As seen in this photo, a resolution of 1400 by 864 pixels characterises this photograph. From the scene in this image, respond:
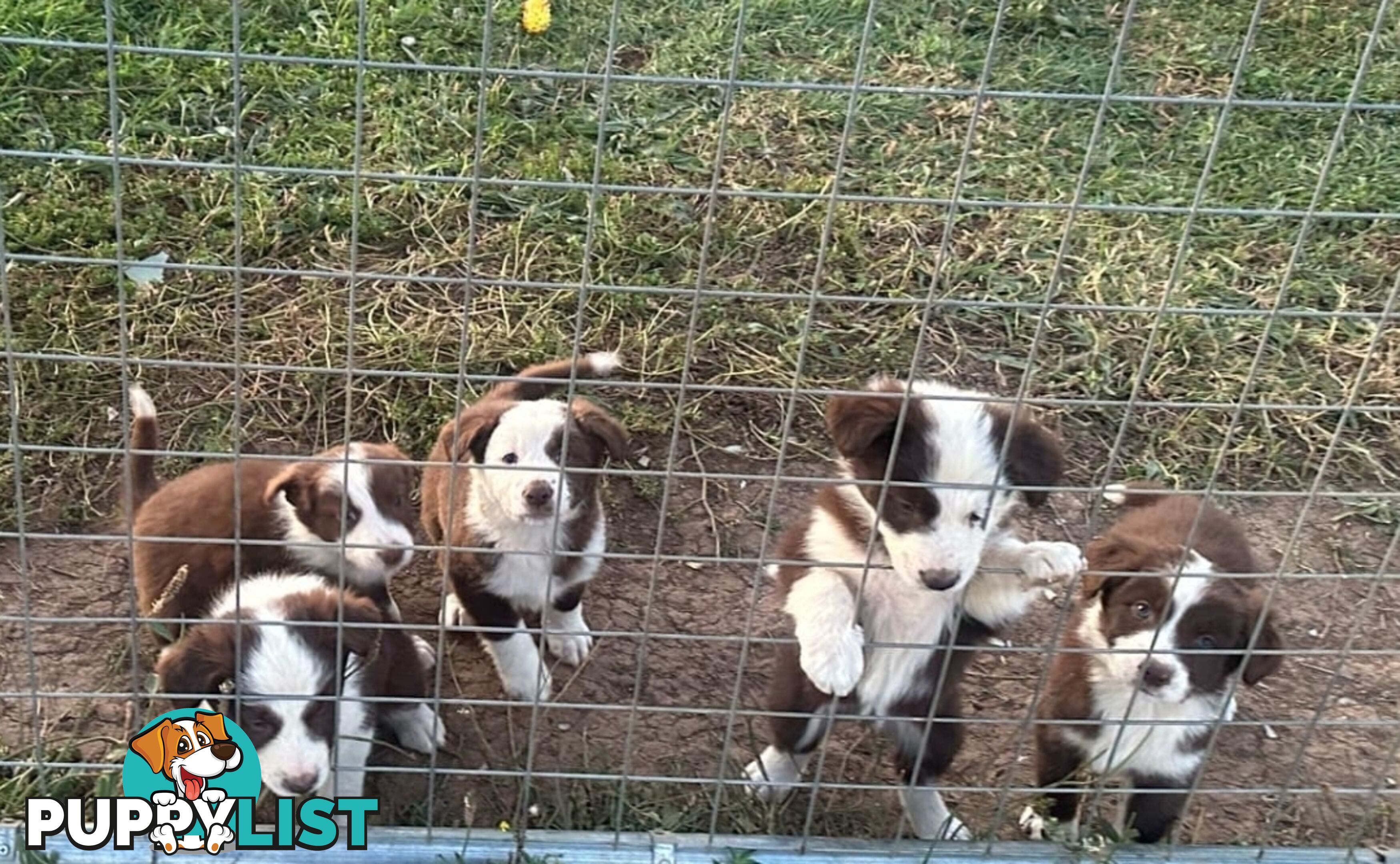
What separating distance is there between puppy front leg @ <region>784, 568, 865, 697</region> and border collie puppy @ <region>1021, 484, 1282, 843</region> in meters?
0.41

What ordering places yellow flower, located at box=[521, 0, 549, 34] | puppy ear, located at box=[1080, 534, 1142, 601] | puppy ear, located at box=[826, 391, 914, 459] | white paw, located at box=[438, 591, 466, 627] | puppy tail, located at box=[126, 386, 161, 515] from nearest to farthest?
puppy ear, located at box=[826, 391, 914, 459]
puppy ear, located at box=[1080, 534, 1142, 601]
puppy tail, located at box=[126, 386, 161, 515]
white paw, located at box=[438, 591, 466, 627]
yellow flower, located at box=[521, 0, 549, 34]

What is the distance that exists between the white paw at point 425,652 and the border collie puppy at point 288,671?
25 centimetres

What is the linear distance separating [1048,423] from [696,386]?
2197 millimetres

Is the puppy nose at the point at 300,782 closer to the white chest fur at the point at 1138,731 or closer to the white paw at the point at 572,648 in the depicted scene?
the white paw at the point at 572,648

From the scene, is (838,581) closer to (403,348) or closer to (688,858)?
(688,858)

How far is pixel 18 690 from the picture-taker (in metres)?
3.28

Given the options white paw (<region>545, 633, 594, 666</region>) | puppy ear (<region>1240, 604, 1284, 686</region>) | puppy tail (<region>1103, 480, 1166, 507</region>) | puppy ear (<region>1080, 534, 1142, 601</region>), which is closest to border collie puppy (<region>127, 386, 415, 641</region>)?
white paw (<region>545, 633, 594, 666</region>)

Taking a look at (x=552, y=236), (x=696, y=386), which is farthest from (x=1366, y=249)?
(x=696, y=386)

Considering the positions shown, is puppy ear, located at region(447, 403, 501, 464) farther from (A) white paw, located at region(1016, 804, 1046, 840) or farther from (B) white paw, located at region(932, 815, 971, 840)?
(A) white paw, located at region(1016, 804, 1046, 840)

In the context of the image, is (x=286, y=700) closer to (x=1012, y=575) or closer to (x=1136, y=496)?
(x=1012, y=575)

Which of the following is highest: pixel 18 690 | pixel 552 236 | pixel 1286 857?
pixel 552 236

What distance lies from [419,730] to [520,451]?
0.64m

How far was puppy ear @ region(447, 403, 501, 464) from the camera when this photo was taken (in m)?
3.34

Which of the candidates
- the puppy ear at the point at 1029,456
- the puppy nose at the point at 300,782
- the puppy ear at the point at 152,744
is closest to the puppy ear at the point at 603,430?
the puppy ear at the point at 1029,456
